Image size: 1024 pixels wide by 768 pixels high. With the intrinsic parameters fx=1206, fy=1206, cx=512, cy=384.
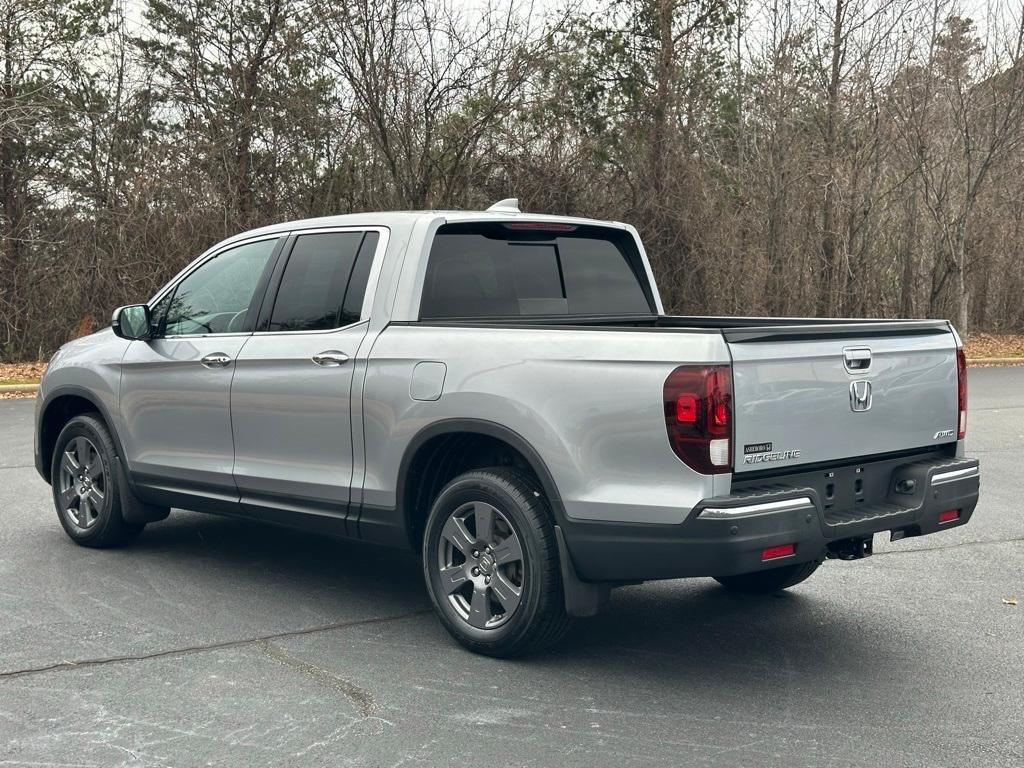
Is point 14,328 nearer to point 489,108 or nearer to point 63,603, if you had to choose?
point 489,108

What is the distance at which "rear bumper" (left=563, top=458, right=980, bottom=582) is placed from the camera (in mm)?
4383

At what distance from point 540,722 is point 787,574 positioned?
7.38ft

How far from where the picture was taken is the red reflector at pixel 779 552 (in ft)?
14.6

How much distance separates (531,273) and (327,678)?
2.32 m

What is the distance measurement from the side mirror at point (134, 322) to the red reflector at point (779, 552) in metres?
3.88

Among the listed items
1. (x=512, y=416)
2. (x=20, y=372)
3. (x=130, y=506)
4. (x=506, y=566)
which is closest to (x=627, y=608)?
(x=506, y=566)

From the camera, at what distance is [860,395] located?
4941mm

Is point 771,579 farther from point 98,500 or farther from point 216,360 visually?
point 98,500

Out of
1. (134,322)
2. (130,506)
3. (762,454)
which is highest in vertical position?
(134,322)

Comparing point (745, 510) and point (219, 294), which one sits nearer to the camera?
point (745, 510)

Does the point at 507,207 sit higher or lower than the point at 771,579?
higher

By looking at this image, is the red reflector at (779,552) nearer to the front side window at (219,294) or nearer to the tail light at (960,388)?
the tail light at (960,388)

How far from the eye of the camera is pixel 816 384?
4742 millimetres

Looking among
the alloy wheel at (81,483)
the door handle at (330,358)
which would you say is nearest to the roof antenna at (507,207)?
the door handle at (330,358)
